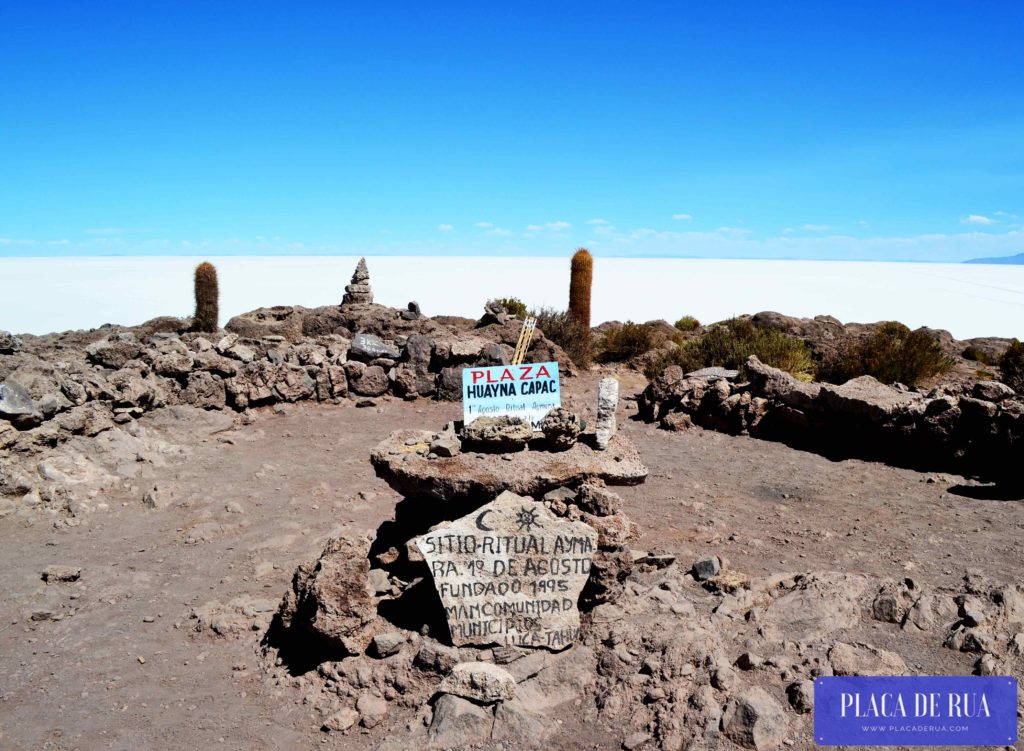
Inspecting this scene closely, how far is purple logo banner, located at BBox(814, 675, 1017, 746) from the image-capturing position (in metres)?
3.86

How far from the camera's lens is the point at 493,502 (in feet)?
16.0

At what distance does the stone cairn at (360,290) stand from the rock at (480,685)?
47.5 ft

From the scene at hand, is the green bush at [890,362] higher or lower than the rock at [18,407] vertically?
higher

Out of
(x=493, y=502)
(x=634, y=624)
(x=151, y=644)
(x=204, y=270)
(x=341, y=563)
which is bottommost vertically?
(x=151, y=644)

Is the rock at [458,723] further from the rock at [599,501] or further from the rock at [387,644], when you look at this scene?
the rock at [599,501]

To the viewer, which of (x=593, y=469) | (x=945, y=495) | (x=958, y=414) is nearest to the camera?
(x=593, y=469)

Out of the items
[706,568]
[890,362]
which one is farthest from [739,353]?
[706,568]

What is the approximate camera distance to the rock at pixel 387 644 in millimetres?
4766

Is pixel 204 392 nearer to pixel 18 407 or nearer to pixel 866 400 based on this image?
pixel 18 407

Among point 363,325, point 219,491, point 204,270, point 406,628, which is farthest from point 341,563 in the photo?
point 204,270

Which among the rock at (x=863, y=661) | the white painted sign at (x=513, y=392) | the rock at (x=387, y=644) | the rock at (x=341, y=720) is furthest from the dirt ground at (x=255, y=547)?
the white painted sign at (x=513, y=392)

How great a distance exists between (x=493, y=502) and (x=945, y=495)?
18.3 ft

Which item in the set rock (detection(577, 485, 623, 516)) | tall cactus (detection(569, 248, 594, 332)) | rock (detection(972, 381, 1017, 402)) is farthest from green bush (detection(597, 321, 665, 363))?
rock (detection(577, 485, 623, 516))

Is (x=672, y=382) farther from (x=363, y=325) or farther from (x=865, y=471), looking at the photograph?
(x=363, y=325)
